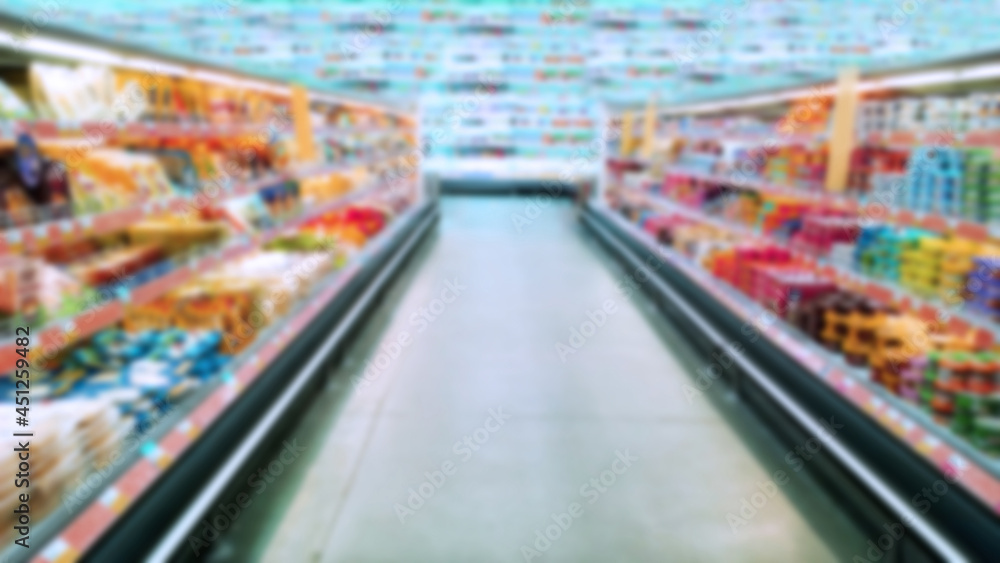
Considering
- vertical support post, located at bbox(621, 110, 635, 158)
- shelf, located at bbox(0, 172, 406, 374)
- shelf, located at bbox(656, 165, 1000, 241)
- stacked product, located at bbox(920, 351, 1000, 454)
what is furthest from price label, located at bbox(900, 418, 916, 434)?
vertical support post, located at bbox(621, 110, 635, 158)

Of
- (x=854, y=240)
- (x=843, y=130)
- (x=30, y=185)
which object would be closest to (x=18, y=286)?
(x=30, y=185)

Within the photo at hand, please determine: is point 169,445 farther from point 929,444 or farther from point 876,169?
point 876,169

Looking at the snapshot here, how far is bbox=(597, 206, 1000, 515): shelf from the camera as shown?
6.76ft

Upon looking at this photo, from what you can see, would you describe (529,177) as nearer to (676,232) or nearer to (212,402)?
(676,232)

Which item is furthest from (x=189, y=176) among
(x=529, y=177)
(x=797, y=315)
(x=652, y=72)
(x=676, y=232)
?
(x=652, y=72)

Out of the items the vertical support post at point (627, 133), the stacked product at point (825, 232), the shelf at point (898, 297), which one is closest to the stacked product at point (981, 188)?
the shelf at point (898, 297)

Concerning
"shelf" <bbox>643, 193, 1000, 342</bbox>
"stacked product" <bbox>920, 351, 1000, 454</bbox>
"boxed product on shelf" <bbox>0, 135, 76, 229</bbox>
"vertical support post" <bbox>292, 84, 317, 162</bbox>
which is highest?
"vertical support post" <bbox>292, 84, 317, 162</bbox>

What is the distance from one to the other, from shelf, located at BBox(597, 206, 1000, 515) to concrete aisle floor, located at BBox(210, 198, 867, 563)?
39 cm

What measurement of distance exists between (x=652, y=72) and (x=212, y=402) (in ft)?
38.7

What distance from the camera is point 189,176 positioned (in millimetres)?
3184

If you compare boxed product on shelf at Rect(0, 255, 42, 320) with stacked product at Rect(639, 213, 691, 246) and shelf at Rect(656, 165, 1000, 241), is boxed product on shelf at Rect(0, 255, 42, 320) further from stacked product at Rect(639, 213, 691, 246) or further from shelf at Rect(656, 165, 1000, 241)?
stacked product at Rect(639, 213, 691, 246)

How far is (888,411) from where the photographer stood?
2.53 meters

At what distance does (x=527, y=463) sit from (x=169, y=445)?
1.42 metres

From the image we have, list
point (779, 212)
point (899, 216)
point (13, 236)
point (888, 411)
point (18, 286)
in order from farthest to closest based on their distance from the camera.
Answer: point (779, 212), point (899, 216), point (888, 411), point (18, 286), point (13, 236)
